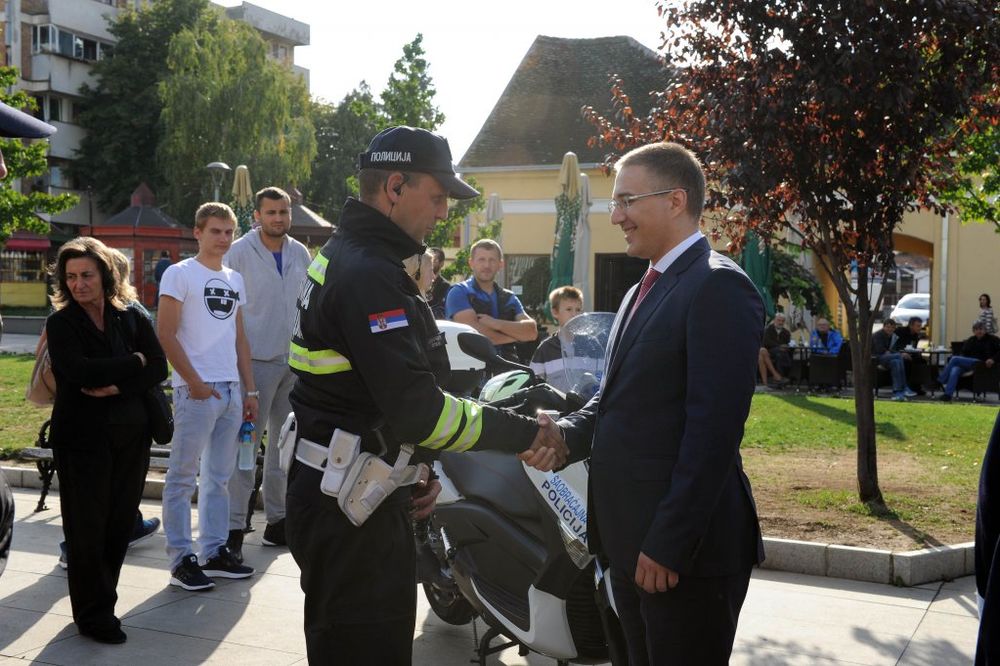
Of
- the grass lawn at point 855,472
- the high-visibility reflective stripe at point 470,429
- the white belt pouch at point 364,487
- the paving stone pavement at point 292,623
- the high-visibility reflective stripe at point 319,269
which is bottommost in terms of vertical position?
the paving stone pavement at point 292,623

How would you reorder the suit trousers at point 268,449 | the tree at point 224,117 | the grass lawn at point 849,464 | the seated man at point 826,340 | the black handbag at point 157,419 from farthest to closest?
1. the tree at point 224,117
2. the seated man at point 826,340
3. the grass lawn at point 849,464
4. the suit trousers at point 268,449
5. the black handbag at point 157,419

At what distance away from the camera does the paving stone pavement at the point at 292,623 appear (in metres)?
5.14

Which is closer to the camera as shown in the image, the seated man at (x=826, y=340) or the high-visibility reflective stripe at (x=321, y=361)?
the high-visibility reflective stripe at (x=321, y=361)

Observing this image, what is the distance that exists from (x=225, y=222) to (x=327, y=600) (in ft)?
12.5

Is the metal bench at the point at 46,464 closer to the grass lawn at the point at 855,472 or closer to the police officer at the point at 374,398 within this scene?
the grass lawn at the point at 855,472

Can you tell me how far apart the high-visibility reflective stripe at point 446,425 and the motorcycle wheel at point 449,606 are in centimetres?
240

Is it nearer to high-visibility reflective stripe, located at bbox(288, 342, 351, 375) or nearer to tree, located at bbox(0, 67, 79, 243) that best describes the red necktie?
high-visibility reflective stripe, located at bbox(288, 342, 351, 375)

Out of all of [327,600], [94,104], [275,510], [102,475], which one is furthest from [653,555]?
[94,104]

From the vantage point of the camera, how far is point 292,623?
18.6 feet

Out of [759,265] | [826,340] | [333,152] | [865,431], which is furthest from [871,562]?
[333,152]

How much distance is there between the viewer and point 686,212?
3.23 metres

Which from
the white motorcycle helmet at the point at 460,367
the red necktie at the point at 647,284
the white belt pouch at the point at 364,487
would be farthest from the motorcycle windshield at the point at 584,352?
the white belt pouch at the point at 364,487

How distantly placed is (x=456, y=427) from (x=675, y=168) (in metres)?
0.98

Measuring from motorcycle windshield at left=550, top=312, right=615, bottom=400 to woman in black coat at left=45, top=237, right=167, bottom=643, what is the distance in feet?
7.65
